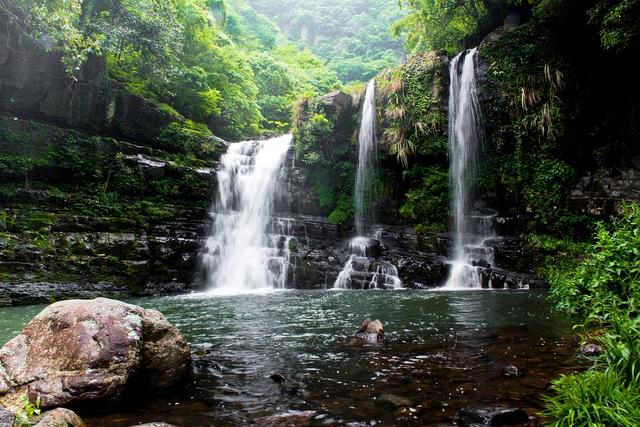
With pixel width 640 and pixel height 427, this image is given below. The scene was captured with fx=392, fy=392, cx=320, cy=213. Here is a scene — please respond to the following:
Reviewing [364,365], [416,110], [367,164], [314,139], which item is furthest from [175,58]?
[364,365]

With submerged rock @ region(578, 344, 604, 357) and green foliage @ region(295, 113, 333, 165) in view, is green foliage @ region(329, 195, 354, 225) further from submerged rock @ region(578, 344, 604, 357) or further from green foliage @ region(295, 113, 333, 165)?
submerged rock @ region(578, 344, 604, 357)

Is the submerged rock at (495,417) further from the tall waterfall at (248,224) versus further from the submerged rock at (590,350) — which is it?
the tall waterfall at (248,224)

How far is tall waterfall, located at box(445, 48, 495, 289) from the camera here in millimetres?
16311

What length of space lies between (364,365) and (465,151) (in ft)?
46.1

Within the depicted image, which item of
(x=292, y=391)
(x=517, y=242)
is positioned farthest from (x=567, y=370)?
(x=517, y=242)

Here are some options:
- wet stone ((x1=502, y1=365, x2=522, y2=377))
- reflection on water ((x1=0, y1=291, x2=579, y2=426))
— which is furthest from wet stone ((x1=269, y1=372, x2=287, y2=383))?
wet stone ((x1=502, y1=365, x2=522, y2=377))

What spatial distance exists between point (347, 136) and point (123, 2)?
11.5m

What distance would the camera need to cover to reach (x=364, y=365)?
196 inches

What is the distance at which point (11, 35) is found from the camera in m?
14.7

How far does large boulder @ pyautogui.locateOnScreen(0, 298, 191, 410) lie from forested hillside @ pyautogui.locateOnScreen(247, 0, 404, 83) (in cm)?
4244

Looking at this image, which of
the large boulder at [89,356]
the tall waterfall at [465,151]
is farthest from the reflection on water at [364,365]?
the tall waterfall at [465,151]

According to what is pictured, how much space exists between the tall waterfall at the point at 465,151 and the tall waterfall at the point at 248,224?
7610mm

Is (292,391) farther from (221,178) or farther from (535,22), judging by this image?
(535,22)

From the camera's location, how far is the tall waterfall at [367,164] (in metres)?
19.2
